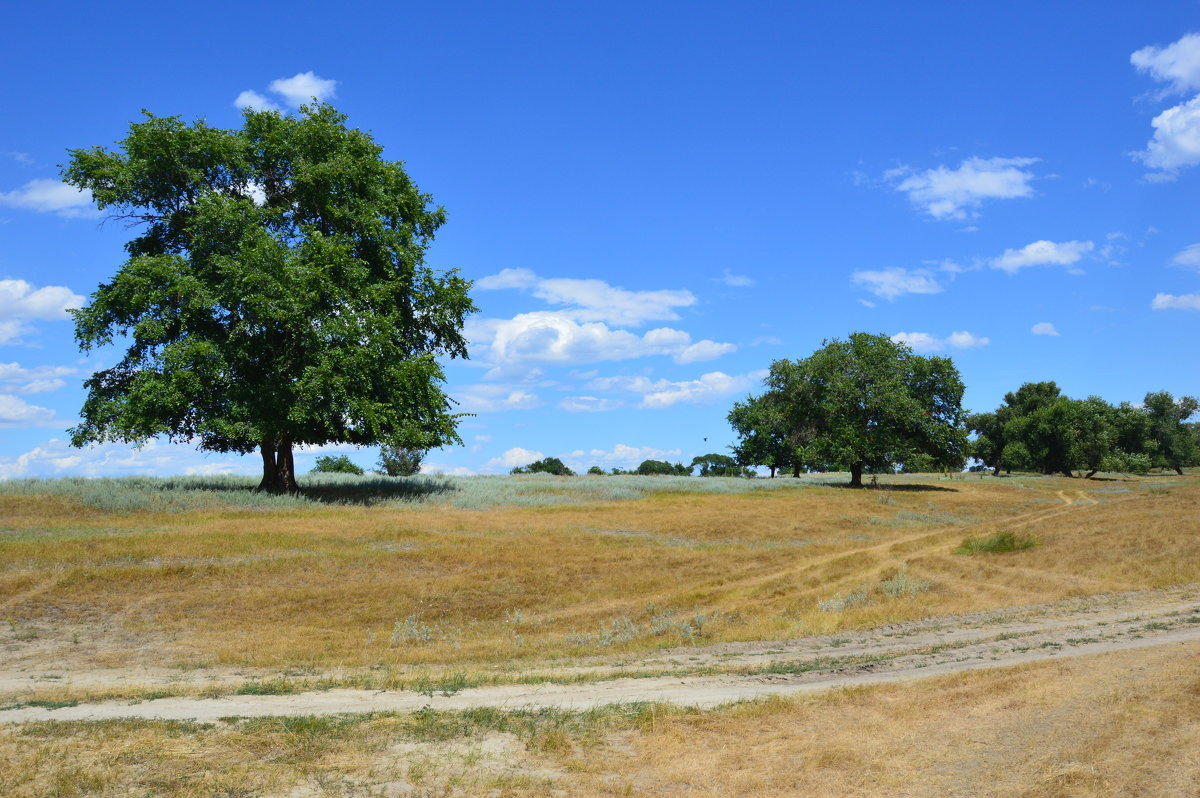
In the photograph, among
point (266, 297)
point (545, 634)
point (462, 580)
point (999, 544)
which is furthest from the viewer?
point (266, 297)

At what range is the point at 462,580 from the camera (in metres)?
22.0

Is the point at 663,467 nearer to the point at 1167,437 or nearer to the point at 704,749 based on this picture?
the point at 1167,437

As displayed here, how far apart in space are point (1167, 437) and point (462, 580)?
11058cm

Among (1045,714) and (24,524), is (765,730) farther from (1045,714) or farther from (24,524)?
(24,524)

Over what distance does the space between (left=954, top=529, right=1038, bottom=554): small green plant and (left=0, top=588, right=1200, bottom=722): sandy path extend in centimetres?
678

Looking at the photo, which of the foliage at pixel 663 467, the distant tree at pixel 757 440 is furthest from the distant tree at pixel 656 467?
the distant tree at pixel 757 440

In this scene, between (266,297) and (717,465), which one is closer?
(266,297)

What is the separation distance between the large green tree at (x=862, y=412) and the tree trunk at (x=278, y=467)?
37.5 meters

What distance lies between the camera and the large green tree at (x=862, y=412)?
57.6 meters

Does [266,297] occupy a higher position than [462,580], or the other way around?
[266,297]

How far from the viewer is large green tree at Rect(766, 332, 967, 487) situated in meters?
57.6

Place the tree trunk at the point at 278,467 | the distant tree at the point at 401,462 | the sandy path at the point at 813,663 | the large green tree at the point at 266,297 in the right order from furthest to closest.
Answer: the distant tree at the point at 401,462 < the tree trunk at the point at 278,467 < the large green tree at the point at 266,297 < the sandy path at the point at 813,663

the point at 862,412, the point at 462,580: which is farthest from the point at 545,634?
the point at 862,412

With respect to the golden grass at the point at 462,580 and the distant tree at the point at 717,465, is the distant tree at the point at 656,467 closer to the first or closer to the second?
the distant tree at the point at 717,465
